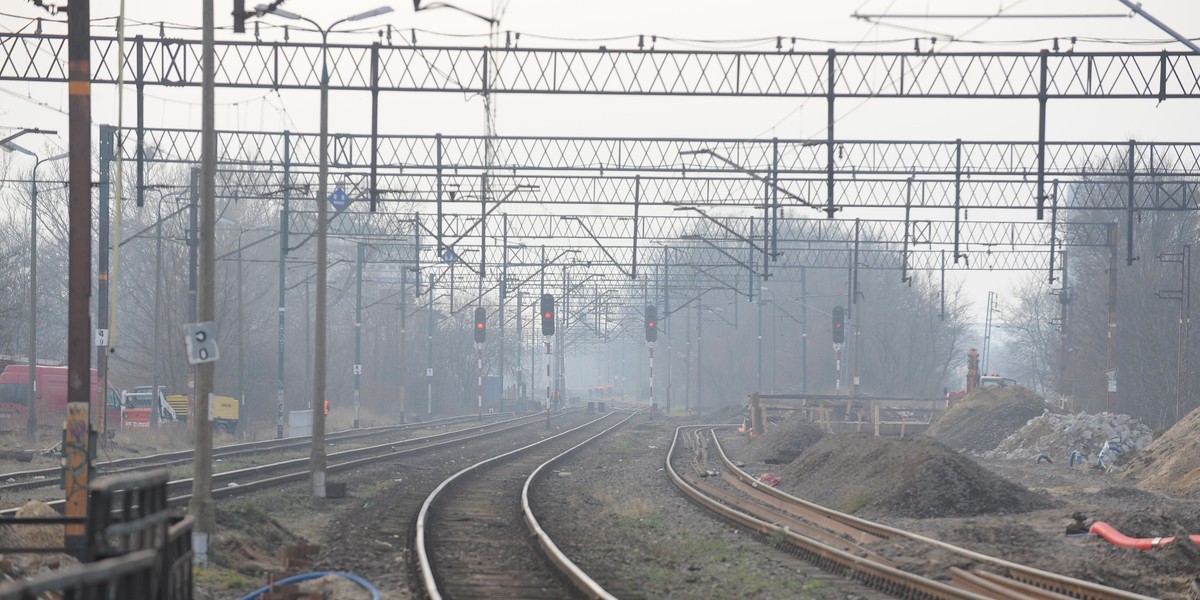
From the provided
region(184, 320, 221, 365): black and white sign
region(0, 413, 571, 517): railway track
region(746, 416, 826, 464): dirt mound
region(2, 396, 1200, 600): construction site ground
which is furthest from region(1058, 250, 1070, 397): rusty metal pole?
region(184, 320, 221, 365): black and white sign

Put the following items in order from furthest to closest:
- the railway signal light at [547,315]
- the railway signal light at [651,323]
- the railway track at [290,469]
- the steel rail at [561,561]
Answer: the railway signal light at [651,323]
the railway signal light at [547,315]
the railway track at [290,469]
the steel rail at [561,561]

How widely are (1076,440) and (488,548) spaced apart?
26817 mm

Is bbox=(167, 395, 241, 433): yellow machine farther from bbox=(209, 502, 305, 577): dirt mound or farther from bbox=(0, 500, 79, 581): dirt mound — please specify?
bbox=(0, 500, 79, 581): dirt mound

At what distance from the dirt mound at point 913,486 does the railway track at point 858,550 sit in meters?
1.29

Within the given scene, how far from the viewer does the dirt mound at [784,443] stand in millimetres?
36531

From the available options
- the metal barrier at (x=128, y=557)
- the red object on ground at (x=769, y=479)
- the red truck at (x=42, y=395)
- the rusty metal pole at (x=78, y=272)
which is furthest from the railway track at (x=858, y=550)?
the red truck at (x=42, y=395)

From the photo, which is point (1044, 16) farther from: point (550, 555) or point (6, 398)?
point (6, 398)

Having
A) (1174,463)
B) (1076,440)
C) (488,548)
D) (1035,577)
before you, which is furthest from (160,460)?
(1076,440)

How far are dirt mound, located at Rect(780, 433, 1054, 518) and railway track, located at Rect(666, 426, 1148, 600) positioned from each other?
4.25 feet

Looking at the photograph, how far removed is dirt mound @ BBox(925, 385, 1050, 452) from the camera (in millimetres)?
44125

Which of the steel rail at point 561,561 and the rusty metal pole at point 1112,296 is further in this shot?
the rusty metal pole at point 1112,296

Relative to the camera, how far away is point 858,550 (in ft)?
51.2

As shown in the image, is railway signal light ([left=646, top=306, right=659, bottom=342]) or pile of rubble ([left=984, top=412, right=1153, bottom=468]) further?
railway signal light ([left=646, top=306, right=659, bottom=342])

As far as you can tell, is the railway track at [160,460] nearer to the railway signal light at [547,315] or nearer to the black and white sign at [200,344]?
the black and white sign at [200,344]
